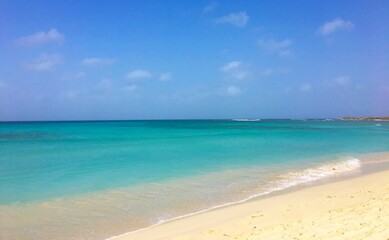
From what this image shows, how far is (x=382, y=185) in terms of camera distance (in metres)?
11.2

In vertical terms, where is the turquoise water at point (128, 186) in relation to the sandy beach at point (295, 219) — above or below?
below

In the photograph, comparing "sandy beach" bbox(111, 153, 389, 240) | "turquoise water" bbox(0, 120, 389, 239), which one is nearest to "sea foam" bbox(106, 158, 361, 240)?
"turquoise water" bbox(0, 120, 389, 239)

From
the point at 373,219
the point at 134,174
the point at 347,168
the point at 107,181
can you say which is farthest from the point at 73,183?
the point at 347,168

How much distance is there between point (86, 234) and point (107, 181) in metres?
6.23

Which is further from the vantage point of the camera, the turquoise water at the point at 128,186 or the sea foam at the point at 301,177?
the sea foam at the point at 301,177

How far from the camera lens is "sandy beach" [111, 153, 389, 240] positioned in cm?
614

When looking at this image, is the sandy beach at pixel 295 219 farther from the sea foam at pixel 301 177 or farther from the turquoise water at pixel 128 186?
the turquoise water at pixel 128 186

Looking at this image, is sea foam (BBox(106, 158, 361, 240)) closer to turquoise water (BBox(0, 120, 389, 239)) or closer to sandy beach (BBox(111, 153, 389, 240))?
turquoise water (BBox(0, 120, 389, 239))

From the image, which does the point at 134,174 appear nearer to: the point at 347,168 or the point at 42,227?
the point at 42,227

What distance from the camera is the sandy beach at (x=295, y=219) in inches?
242

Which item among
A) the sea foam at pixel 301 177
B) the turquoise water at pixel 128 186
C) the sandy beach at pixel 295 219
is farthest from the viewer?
the sea foam at pixel 301 177

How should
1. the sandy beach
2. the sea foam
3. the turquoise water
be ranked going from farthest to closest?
the sea foam
the turquoise water
the sandy beach

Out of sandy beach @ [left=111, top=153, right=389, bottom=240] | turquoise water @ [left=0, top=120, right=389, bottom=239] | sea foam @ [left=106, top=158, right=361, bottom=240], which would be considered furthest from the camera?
sea foam @ [left=106, top=158, right=361, bottom=240]

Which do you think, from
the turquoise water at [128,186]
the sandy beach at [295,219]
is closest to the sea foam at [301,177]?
the turquoise water at [128,186]
